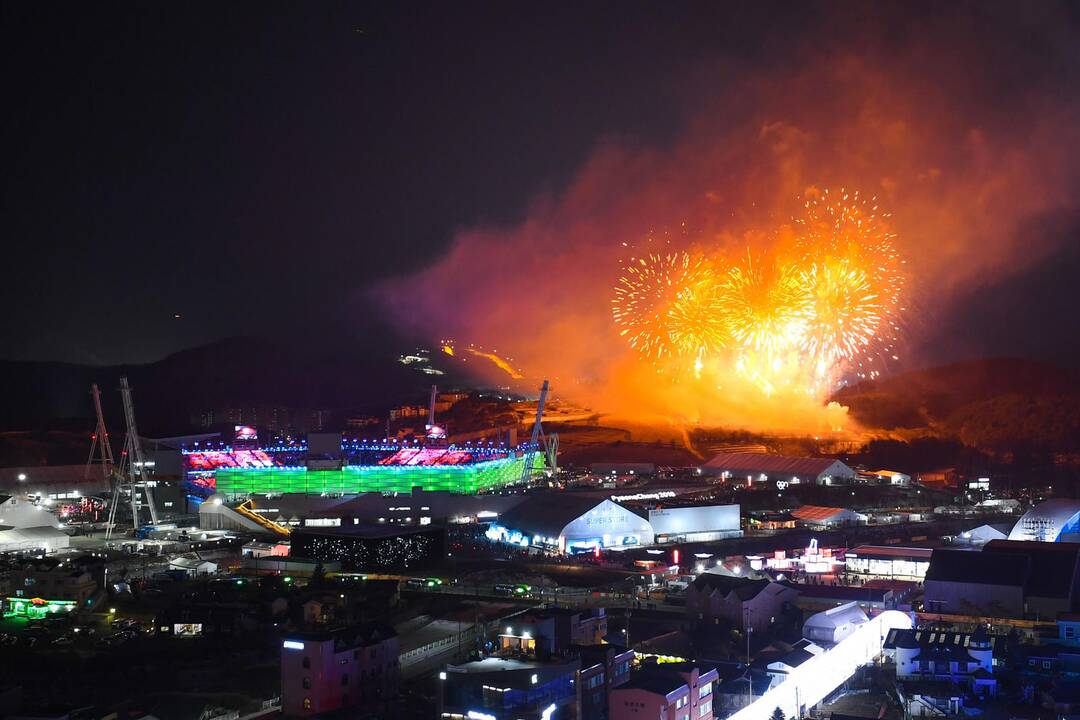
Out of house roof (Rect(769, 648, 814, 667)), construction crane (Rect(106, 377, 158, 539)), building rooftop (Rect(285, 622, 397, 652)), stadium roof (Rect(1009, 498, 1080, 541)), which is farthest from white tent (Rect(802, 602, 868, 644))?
construction crane (Rect(106, 377, 158, 539))

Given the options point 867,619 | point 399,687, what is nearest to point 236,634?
point 399,687

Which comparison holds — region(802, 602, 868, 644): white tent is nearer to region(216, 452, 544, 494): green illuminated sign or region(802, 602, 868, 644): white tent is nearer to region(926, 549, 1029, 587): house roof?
region(926, 549, 1029, 587): house roof

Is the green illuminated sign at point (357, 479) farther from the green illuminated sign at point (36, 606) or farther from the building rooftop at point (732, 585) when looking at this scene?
the building rooftop at point (732, 585)

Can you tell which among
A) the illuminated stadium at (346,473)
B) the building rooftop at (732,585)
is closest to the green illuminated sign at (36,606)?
the building rooftop at (732,585)

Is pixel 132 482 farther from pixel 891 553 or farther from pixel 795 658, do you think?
pixel 795 658

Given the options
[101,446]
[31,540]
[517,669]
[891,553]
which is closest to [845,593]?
[891,553]

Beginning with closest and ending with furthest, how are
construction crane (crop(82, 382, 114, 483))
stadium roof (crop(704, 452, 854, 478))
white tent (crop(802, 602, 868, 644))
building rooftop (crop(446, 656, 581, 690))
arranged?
building rooftop (crop(446, 656, 581, 690)), white tent (crop(802, 602, 868, 644)), construction crane (crop(82, 382, 114, 483)), stadium roof (crop(704, 452, 854, 478))

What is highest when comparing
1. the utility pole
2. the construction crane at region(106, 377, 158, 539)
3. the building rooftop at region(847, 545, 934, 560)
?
the construction crane at region(106, 377, 158, 539)

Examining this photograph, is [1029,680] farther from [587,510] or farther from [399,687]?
[587,510]
